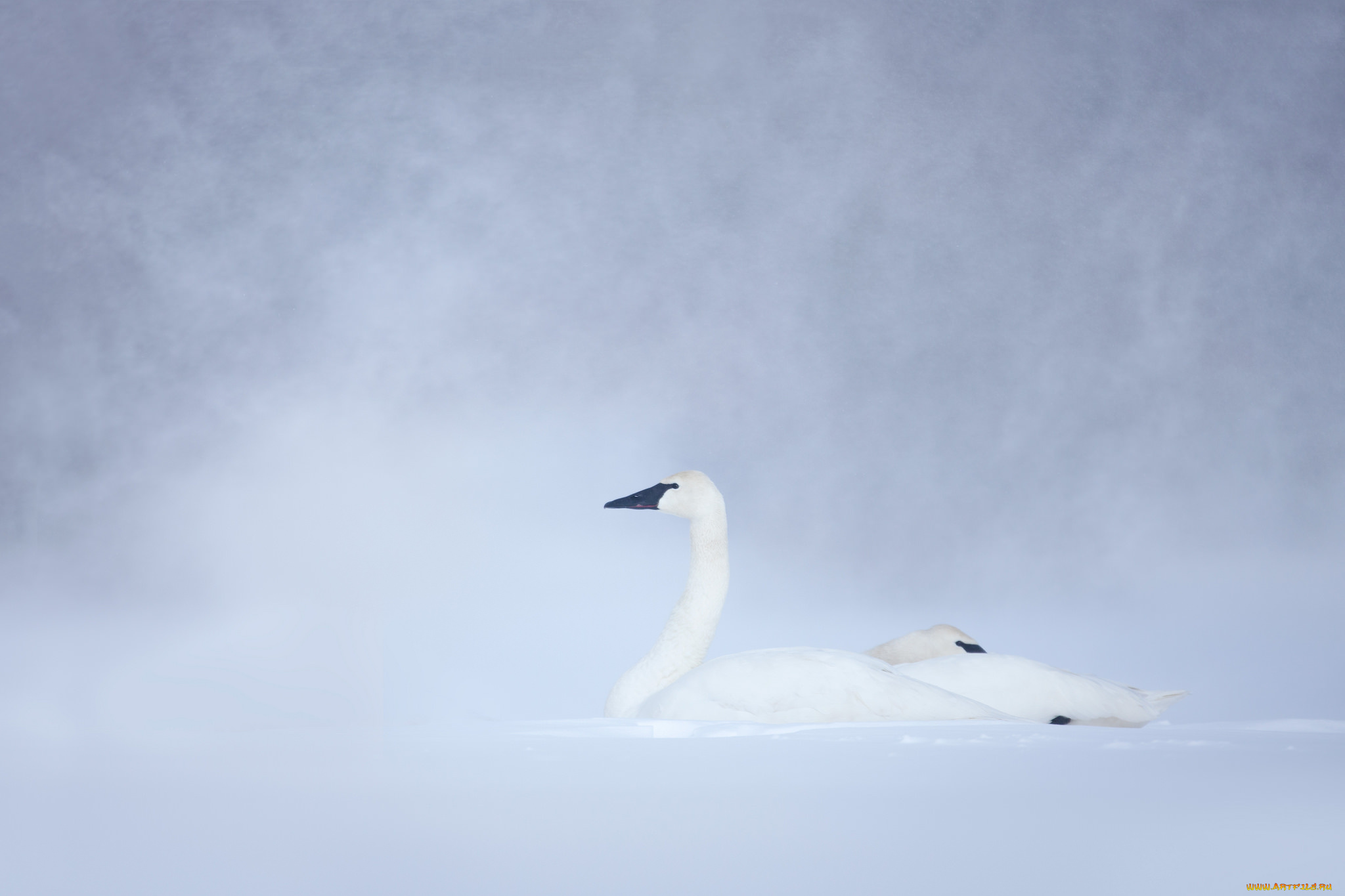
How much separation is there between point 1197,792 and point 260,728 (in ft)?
8.44

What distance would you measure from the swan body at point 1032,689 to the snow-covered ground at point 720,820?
0.84 metres

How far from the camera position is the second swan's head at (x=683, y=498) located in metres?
4.42

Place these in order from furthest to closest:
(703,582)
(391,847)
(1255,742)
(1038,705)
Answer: (703,582), (1038,705), (1255,742), (391,847)

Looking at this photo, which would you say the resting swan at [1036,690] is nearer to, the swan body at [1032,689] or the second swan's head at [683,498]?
the swan body at [1032,689]

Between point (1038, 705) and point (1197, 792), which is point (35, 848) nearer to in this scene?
point (1197, 792)

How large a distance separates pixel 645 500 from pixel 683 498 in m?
0.16

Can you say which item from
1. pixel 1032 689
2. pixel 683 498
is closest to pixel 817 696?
pixel 1032 689

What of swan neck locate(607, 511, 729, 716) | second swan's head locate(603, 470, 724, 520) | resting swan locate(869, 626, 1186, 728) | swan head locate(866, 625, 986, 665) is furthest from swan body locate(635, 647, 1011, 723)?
swan head locate(866, 625, 986, 665)

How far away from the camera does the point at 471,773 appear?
98.9 inches

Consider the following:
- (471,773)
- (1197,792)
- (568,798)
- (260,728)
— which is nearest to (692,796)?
(568,798)

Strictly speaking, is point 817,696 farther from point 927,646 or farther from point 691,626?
point 927,646

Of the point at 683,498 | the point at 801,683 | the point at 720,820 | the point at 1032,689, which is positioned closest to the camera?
the point at 720,820

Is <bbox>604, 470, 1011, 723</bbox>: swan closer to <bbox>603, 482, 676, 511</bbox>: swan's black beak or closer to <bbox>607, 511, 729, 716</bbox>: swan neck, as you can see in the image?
<bbox>607, 511, 729, 716</bbox>: swan neck

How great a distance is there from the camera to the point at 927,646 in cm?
486
